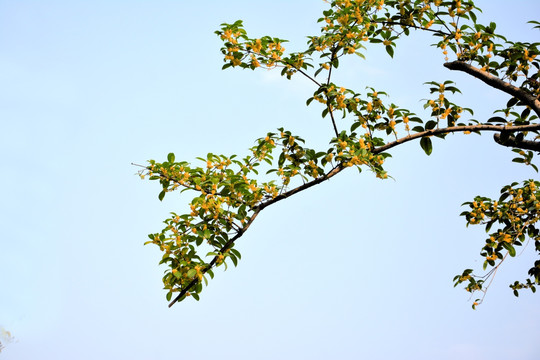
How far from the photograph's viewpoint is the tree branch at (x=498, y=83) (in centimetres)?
380

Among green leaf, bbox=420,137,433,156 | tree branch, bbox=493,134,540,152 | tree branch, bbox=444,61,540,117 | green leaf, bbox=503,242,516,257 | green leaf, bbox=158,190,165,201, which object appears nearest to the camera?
green leaf, bbox=158,190,165,201

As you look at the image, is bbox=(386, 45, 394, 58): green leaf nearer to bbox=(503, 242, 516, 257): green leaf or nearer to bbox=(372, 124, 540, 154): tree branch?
bbox=(372, 124, 540, 154): tree branch

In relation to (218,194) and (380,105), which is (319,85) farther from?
(218,194)

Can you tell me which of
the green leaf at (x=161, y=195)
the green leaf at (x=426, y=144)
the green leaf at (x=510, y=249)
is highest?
the green leaf at (x=426, y=144)

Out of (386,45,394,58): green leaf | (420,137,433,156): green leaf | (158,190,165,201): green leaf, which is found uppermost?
(386,45,394,58): green leaf

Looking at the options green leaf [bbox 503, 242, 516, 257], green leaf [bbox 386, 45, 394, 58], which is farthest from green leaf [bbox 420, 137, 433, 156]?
green leaf [bbox 503, 242, 516, 257]

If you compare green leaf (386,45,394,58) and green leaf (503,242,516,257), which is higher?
green leaf (386,45,394,58)

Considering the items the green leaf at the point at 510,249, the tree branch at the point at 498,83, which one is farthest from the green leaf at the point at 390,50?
the green leaf at the point at 510,249

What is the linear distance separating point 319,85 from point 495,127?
137cm

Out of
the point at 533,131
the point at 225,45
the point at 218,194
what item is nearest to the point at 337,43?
the point at 225,45

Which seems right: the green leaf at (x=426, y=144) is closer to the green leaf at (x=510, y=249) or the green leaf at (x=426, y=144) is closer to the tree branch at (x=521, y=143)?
the tree branch at (x=521, y=143)

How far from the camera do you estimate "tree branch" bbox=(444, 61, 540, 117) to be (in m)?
3.80

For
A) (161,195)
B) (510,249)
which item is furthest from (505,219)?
(161,195)

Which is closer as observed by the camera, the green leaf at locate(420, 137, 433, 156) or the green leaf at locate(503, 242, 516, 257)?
the green leaf at locate(420, 137, 433, 156)
